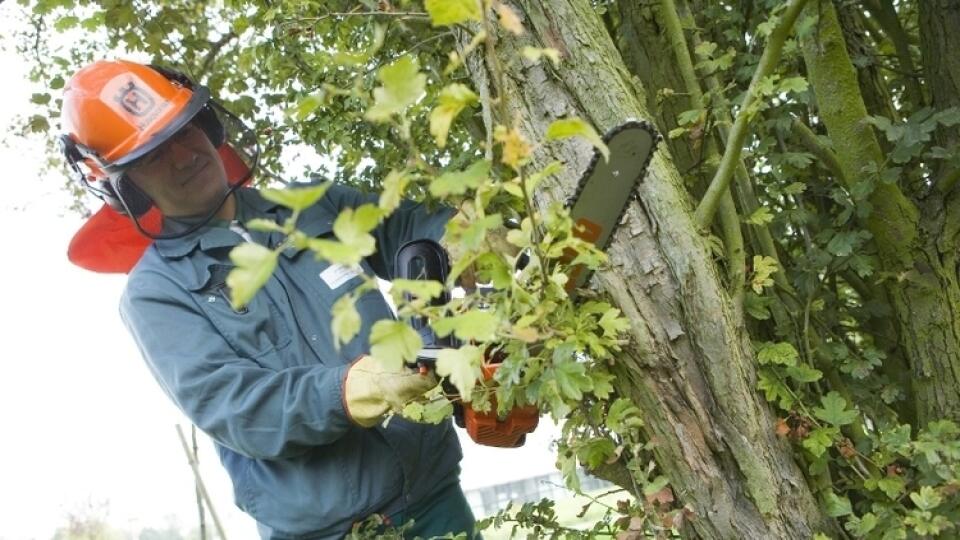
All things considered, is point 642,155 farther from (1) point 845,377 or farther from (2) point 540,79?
(1) point 845,377

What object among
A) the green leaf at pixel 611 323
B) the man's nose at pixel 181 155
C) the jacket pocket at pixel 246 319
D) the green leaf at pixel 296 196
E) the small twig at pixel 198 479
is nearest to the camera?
the green leaf at pixel 296 196

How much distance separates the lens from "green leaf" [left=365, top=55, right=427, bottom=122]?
2.55 ft

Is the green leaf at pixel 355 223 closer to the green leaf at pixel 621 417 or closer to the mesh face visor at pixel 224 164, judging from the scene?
the green leaf at pixel 621 417

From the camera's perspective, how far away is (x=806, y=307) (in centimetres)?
173

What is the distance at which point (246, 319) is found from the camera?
2.04 m

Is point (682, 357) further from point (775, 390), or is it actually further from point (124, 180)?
point (124, 180)

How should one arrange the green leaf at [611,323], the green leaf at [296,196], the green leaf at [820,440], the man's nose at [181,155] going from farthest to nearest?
1. the man's nose at [181,155]
2. the green leaf at [820,440]
3. the green leaf at [611,323]
4. the green leaf at [296,196]

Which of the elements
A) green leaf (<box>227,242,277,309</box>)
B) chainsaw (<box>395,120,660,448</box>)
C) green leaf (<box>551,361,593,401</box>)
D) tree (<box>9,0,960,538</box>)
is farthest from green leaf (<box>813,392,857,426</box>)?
green leaf (<box>227,242,277,309</box>)

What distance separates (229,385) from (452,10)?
51.2 inches

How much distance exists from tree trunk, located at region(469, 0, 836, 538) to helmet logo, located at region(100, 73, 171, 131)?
115cm

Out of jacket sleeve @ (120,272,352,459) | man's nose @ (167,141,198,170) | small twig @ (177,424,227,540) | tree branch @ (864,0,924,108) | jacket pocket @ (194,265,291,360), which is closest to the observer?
jacket sleeve @ (120,272,352,459)

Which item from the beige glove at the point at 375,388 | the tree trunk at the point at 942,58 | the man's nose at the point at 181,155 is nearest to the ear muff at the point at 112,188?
the man's nose at the point at 181,155

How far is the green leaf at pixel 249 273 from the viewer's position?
0.67 metres

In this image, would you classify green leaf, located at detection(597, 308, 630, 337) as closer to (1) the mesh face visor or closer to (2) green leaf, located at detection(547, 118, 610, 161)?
(2) green leaf, located at detection(547, 118, 610, 161)
